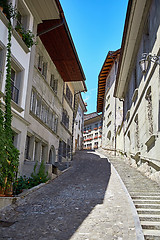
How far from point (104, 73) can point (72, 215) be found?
35.5 m

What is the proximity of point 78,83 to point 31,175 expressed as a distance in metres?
14.8

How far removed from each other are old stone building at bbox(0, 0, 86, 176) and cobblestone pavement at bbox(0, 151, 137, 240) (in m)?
2.99

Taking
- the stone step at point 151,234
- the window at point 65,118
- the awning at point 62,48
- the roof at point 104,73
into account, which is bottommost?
the stone step at point 151,234

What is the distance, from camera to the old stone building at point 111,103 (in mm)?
32225

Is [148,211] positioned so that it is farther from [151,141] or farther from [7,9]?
[7,9]

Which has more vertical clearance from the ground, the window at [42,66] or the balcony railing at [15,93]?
the window at [42,66]

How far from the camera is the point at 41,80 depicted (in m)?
15.4

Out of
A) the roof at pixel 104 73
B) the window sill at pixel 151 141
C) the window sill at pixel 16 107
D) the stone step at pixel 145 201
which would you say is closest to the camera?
the stone step at pixel 145 201

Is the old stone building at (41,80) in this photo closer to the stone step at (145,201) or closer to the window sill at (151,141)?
the window sill at (151,141)

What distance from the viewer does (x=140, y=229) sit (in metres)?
5.71

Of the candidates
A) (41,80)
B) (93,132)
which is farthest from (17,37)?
(93,132)

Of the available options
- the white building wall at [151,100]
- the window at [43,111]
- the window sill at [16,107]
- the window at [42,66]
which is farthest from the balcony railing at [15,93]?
the white building wall at [151,100]

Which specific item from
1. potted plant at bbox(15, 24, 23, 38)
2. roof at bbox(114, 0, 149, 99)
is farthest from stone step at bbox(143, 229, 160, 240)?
roof at bbox(114, 0, 149, 99)

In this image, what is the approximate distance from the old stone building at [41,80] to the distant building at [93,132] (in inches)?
1201
